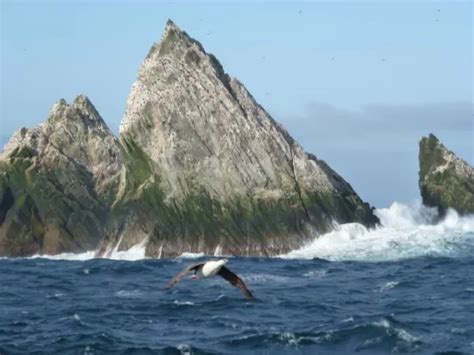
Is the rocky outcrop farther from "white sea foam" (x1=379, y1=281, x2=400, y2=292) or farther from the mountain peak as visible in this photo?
"white sea foam" (x1=379, y1=281, x2=400, y2=292)

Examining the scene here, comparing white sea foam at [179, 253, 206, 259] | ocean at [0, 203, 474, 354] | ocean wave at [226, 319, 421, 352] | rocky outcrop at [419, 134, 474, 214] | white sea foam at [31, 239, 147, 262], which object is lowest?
ocean wave at [226, 319, 421, 352]

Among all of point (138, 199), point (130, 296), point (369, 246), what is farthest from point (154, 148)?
point (130, 296)

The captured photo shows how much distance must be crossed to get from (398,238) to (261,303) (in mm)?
34036

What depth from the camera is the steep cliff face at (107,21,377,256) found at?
89688 millimetres

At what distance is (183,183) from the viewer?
9269cm

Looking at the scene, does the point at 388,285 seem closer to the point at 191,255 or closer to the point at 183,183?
the point at 191,255

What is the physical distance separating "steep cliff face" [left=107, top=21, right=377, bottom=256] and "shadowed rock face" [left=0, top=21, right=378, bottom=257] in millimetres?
89

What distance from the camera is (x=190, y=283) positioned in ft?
237

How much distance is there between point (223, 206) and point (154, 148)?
338 inches

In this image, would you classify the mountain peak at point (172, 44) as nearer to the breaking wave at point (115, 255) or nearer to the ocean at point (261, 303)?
the breaking wave at point (115, 255)

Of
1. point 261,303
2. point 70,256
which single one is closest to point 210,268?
point 261,303

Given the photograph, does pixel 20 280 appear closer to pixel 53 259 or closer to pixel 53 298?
pixel 53 298

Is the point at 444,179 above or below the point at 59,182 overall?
below

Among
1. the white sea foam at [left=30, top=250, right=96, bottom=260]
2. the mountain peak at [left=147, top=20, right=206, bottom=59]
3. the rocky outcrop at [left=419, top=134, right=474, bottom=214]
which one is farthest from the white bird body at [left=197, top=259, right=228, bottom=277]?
the rocky outcrop at [left=419, top=134, right=474, bottom=214]
